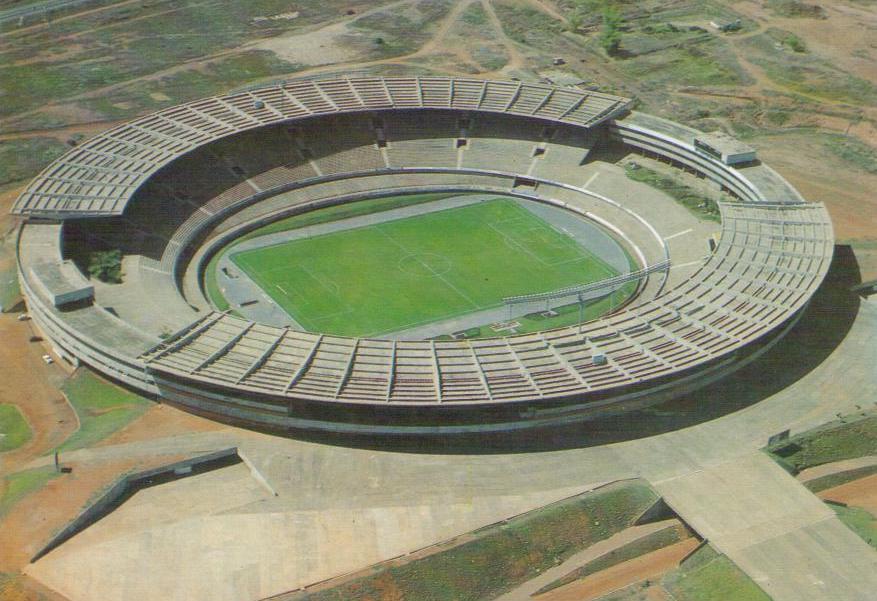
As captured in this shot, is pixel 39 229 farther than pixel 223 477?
Yes

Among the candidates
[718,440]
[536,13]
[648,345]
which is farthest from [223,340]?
[536,13]

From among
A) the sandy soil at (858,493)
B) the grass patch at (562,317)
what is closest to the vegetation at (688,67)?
the grass patch at (562,317)

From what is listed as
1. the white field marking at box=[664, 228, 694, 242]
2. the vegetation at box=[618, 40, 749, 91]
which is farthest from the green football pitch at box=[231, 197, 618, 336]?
the vegetation at box=[618, 40, 749, 91]

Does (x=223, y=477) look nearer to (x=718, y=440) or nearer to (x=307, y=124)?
(x=718, y=440)

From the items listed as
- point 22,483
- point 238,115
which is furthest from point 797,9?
point 22,483

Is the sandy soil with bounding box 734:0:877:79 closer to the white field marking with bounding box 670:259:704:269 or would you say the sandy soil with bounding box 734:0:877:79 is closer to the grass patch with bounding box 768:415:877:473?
the white field marking with bounding box 670:259:704:269
